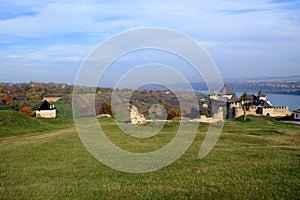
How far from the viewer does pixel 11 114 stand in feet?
105

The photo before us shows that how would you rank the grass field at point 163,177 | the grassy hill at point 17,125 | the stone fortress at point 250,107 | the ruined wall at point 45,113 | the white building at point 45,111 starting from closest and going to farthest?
the grass field at point 163,177 < the grassy hill at point 17,125 < the ruined wall at point 45,113 < the white building at point 45,111 < the stone fortress at point 250,107

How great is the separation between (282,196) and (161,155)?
6.97 m

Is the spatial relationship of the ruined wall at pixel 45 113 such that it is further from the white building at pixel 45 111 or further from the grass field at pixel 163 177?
the grass field at pixel 163 177

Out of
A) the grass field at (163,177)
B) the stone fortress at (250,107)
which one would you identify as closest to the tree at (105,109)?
the stone fortress at (250,107)

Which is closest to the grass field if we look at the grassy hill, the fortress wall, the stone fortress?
the grassy hill

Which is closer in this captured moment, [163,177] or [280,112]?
[163,177]

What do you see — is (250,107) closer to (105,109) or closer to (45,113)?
(105,109)

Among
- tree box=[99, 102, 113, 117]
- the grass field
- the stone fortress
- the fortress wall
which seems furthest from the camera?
the fortress wall

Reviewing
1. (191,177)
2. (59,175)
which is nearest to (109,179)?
(59,175)

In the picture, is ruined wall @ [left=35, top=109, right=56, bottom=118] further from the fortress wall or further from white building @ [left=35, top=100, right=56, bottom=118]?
the fortress wall

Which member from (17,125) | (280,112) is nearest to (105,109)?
(17,125)

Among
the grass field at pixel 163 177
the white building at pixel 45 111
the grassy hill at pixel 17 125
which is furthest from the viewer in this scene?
the white building at pixel 45 111

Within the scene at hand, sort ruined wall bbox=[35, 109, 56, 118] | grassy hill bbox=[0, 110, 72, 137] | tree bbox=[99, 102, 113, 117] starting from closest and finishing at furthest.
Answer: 1. grassy hill bbox=[0, 110, 72, 137]
2. ruined wall bbox=[35, 109, 56, 118]
3. tree bbox=[99, 102, 113, 117]

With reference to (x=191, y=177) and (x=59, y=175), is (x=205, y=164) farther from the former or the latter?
(x=59, y=175)
